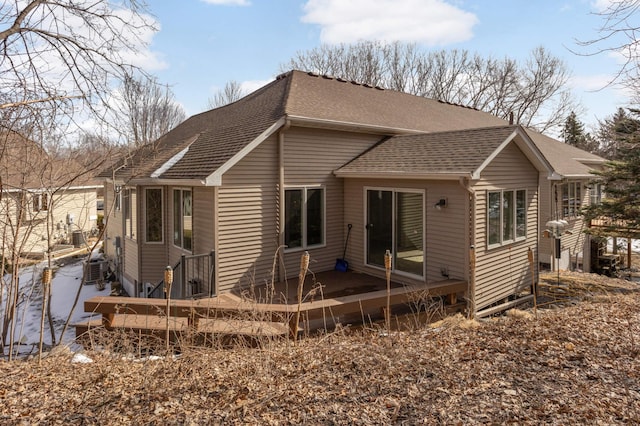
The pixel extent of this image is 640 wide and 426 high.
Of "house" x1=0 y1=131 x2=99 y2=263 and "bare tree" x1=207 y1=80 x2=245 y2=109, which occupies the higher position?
"bare tree" x1=207 y1=80 x2=245 y2=109

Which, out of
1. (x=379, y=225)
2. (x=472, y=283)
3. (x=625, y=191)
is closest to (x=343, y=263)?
(x=379, y=225)

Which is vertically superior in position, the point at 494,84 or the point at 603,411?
the point at 494,84

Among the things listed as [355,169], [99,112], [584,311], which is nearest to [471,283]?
[584,311]

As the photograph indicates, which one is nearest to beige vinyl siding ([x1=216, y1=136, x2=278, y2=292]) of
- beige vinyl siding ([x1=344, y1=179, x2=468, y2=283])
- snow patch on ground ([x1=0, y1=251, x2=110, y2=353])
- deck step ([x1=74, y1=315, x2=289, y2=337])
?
deck step ([x1=74, y1=315, x2=289, y2=337])

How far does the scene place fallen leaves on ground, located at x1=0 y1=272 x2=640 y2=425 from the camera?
3.54 meters

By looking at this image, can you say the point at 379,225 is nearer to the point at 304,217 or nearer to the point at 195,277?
the point at 304,217

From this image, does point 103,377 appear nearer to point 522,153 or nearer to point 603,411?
point 603,411

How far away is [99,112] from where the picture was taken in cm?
587

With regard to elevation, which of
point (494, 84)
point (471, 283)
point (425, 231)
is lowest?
point (471, 283)

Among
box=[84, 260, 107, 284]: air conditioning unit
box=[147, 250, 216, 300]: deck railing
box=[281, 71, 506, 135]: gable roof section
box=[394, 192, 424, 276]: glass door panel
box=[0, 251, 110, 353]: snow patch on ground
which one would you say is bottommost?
box=[0, 251, 110, 353]: snow patch on ground

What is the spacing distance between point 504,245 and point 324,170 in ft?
14.7

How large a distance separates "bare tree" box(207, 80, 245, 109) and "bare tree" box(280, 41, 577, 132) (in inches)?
218

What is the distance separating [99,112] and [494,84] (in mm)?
34041

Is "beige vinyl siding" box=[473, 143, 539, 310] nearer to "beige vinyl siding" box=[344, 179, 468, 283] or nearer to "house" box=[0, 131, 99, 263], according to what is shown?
"beige vinyl siding" box=[344, 179, 468, 283]
